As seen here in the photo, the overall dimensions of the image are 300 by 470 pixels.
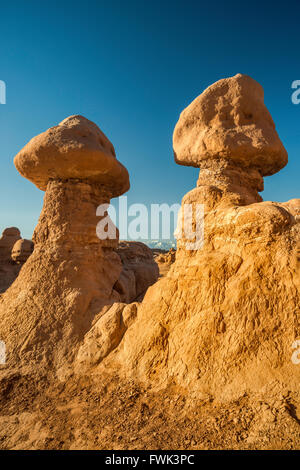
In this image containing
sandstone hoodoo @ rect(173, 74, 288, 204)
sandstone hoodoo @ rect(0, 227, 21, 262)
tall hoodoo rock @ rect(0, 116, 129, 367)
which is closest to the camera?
sandstone hoodoo @ rect(173, 74, 288, 204)

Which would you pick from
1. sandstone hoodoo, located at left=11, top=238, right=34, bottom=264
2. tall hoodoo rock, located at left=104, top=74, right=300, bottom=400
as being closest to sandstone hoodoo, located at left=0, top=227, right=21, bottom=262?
sandstone hoodoo, located at left=11, top=238, right=34, bottom=264

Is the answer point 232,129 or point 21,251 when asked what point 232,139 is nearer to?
point 232,129

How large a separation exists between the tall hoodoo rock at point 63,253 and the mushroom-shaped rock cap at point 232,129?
5.63 feet

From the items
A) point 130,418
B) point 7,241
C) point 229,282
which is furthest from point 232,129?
point 7,241

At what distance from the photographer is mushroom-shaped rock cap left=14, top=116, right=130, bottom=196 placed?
16.7 ft

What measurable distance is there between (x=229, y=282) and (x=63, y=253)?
10.9ft

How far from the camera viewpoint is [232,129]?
172 inches

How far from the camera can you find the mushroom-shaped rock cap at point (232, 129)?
4.24m

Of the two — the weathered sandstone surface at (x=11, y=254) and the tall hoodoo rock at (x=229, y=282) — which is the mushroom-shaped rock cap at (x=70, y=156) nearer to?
the tall hoodoo rock at (x=229, y=282)

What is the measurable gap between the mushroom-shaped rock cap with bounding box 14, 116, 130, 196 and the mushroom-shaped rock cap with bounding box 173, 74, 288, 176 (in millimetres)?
1501

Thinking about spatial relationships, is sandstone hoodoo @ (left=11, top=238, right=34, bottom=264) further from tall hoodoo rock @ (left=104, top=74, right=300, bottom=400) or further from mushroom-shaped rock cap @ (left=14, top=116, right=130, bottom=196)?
tall hoodoo rock @ (left=104, top=74, right=300, bottom=400)
